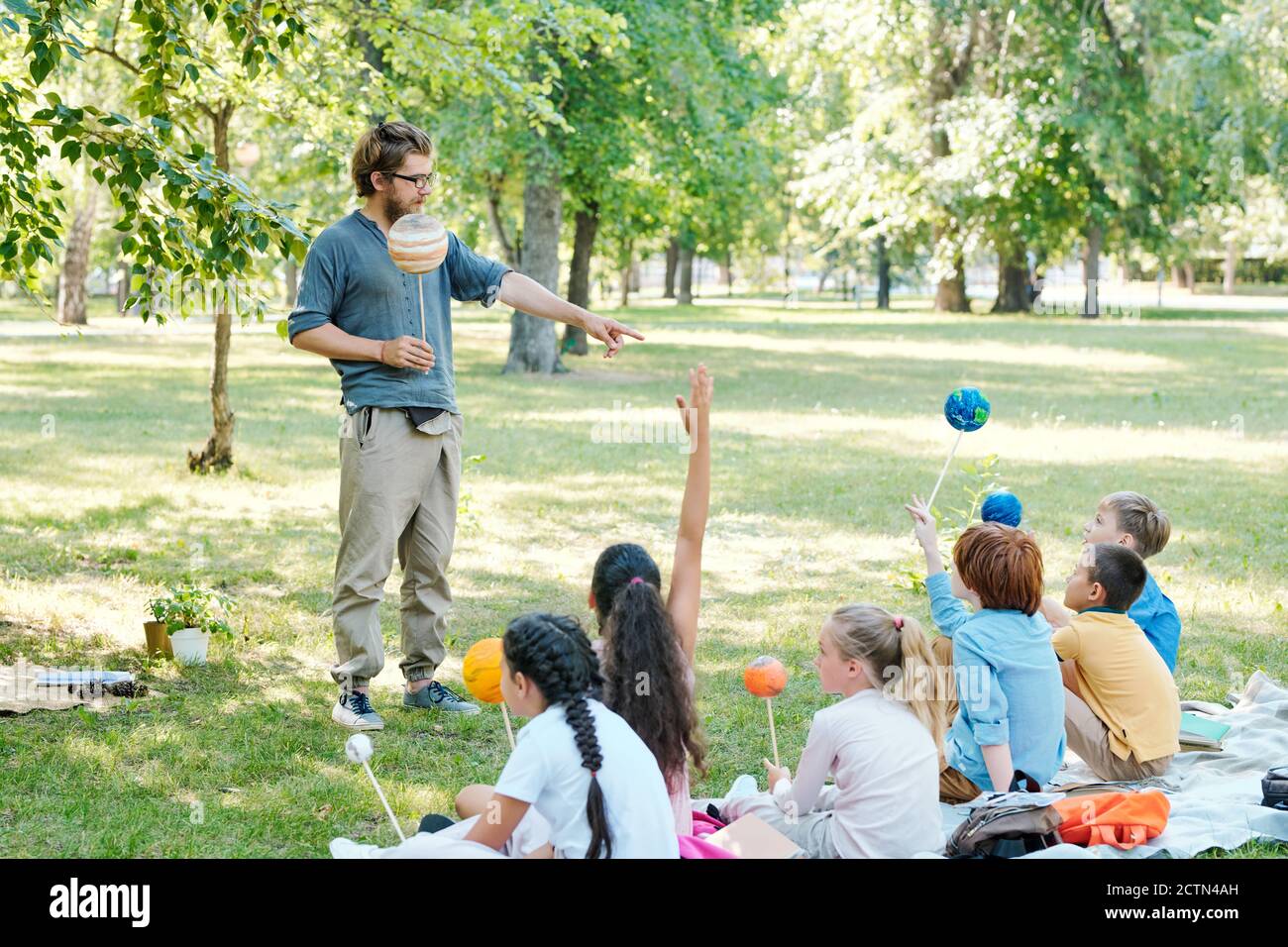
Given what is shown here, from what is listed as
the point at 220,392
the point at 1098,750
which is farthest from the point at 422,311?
the point at 220,392

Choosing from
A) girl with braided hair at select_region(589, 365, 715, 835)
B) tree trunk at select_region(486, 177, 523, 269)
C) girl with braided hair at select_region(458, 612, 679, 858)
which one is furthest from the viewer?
tree trunk at select_region(486, 177, 523, 269)

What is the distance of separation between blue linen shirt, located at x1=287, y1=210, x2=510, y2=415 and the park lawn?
135cm

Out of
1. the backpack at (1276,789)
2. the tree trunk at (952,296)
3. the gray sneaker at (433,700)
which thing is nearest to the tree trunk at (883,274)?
the tree trunk at (952,296)

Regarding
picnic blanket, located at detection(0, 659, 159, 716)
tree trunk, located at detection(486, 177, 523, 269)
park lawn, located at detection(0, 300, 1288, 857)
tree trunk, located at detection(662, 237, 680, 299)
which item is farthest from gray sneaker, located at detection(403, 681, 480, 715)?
tree trunk, located at detection(662, 237, 680, 299)

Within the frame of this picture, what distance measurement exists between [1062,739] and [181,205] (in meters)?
3.96

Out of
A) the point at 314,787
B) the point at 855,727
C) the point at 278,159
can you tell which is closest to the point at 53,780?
the point at 314,787

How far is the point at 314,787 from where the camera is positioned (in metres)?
4.67

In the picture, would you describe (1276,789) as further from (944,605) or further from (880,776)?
(880,776)

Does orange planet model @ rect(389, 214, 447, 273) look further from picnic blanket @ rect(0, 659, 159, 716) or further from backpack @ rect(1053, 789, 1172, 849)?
backpack @ rect(1053, 789, 1172, 849)

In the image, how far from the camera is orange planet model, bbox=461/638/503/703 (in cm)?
374

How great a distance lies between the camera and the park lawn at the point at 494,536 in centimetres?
480

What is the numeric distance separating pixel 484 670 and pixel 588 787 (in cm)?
64

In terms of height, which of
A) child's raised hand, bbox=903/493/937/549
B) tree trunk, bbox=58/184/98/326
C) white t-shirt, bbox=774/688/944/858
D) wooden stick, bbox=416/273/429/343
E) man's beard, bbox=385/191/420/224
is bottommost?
white t-shirt, bbox=774/688/944/858

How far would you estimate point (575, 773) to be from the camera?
323 centimetres
